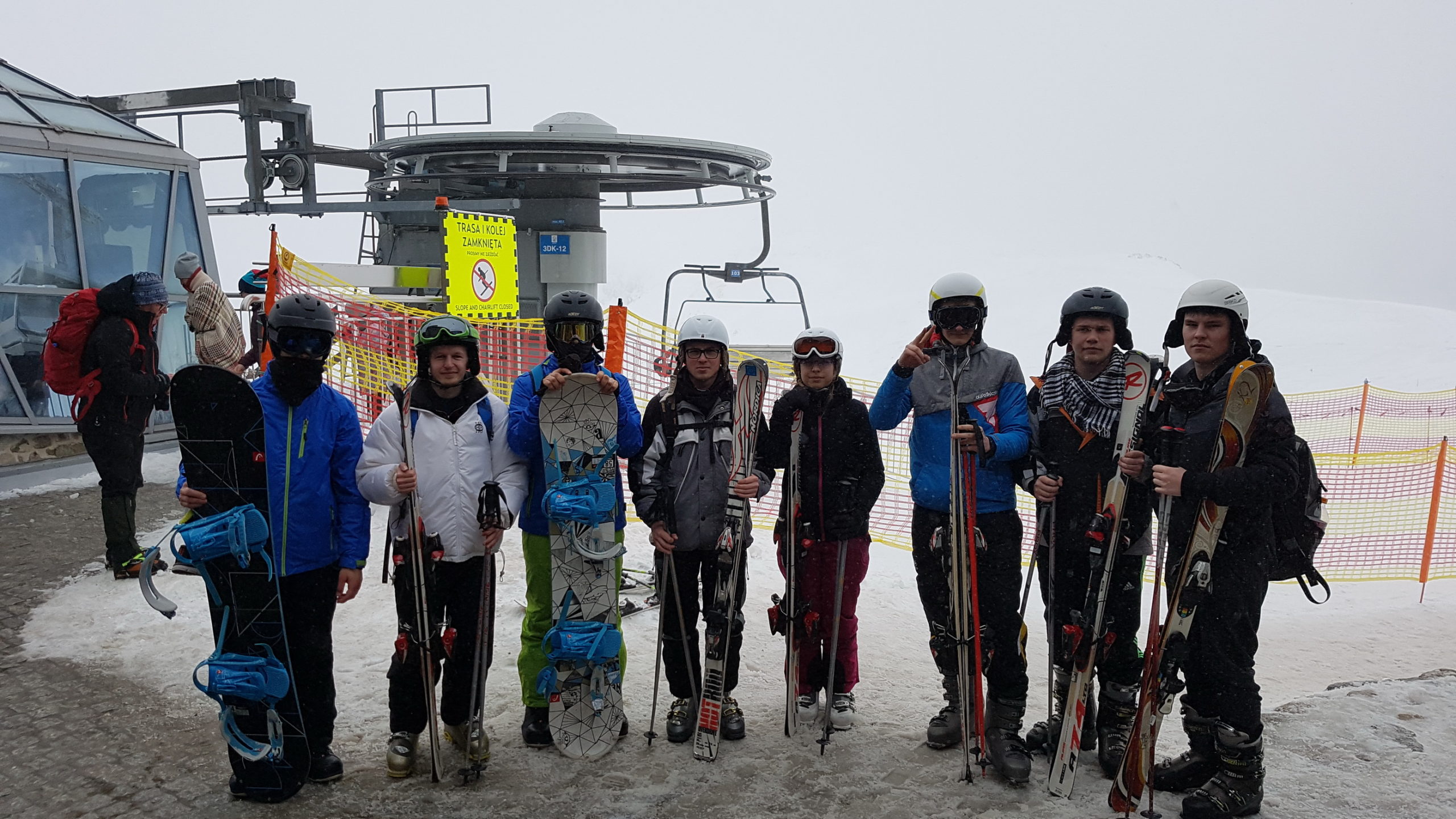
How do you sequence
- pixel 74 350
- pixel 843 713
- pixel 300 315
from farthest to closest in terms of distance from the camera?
pixel 74 350 → pixel 843 713 → pixel 300 315

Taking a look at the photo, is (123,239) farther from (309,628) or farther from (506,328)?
(309,628)

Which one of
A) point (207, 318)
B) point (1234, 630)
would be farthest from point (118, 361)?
point (1234, 630)

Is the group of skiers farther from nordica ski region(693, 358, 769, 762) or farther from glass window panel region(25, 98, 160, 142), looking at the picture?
glass window panel region(25, 98, 160, 142)

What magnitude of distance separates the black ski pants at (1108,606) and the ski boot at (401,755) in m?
2.51

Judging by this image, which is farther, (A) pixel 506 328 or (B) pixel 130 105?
(B) pixel 130 105

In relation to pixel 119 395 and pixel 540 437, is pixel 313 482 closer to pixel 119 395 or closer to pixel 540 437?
pixel 540 437

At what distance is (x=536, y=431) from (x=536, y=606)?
2.46 ft

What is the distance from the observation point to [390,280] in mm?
10398

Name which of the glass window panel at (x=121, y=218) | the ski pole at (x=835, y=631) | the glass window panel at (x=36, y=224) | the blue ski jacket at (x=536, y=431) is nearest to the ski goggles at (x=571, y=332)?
the blue ski jacket at (x=536, y=431)

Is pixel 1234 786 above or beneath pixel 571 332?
beneath

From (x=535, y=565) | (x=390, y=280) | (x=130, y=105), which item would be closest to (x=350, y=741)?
(x=535, y=565)

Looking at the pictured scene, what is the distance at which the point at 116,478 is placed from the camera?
229 inches

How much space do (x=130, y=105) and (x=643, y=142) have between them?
382 inches

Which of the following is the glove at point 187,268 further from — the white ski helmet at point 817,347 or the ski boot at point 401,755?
the white ski helmet at point 817,347
